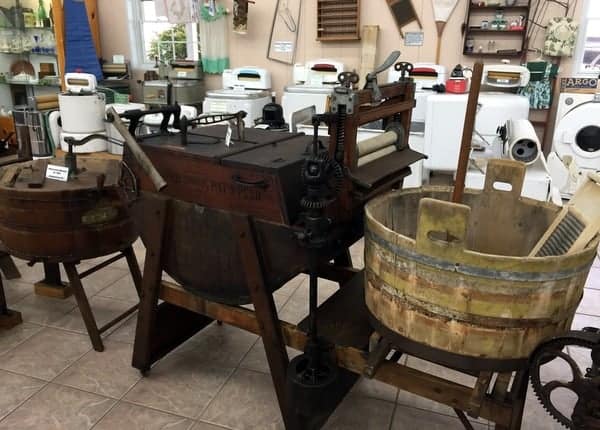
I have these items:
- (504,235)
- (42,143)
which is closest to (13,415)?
(504,235)

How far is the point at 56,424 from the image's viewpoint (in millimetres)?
2016

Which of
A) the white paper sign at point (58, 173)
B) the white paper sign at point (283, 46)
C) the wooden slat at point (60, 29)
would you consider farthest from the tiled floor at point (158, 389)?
the wooden slat at point (60, 29)

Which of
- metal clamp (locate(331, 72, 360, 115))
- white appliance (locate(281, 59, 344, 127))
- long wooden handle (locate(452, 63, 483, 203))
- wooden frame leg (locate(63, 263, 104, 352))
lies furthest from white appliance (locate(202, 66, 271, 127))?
long wooden handle (locate(452, 63, 483, 203))

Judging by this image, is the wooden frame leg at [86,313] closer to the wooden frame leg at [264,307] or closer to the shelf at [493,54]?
the wooden frame leg at [264,307]

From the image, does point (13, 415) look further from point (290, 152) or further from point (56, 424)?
point (290, 152)

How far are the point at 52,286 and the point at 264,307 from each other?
183 centimetres

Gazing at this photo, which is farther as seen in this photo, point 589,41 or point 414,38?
point 414,38

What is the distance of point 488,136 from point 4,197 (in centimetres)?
327

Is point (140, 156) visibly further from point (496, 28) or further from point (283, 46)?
point (283, 46)

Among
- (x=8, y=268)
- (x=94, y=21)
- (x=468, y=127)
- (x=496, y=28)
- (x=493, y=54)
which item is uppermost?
(x=94, y=21)

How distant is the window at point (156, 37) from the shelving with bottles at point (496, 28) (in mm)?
3181

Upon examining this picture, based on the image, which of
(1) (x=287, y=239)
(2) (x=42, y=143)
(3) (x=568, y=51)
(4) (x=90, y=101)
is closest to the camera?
(1) (x=287, y=239)

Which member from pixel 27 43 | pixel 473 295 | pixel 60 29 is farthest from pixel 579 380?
pixel 27 43

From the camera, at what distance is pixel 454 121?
383cm
